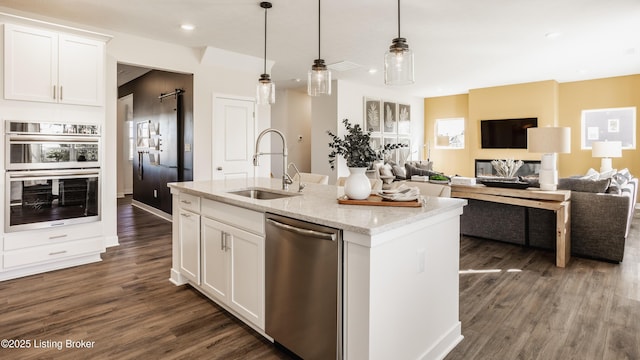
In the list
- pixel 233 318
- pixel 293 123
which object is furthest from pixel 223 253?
pixel 293 123

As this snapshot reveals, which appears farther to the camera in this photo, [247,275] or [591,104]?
[591,104]

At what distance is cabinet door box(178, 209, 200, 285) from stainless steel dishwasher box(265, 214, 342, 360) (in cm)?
96

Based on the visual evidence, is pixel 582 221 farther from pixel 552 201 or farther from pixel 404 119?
pixel 404 119

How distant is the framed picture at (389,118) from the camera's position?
905 cm

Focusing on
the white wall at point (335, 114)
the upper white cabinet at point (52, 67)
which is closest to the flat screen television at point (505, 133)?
the white wall at point (335, 114)

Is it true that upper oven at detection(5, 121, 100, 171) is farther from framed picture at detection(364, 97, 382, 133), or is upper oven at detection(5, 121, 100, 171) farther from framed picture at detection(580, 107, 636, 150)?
framed picture at detection(580, 107, 636, 150)

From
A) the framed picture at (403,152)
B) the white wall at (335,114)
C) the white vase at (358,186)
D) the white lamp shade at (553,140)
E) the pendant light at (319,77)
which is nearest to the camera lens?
the white vase at (358,186)

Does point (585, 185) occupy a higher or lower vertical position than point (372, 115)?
lower

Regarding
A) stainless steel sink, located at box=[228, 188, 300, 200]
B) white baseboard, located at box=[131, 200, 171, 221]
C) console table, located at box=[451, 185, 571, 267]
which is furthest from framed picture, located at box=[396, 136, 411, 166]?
stainless steel sink, located at box=[228, 188, 300, 200]

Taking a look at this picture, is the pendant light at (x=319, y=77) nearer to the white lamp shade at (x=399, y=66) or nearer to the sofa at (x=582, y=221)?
the white lamp shade at (x=399, y=66)

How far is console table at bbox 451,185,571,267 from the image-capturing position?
3615mm

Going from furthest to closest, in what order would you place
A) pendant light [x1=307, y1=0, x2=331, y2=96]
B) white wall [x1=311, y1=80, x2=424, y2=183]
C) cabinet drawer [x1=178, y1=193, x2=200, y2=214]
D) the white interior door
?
white wall [x1=311, y1=80, x2=424, y2=183] → the white interior door → pendant light [x1=307, y1=0, x2=331, y2=96] → cabinet drawer [x1=178, y1=193, x2=200, y2=214]

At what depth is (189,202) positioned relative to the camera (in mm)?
2918

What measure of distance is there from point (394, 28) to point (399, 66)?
2.42 meters
